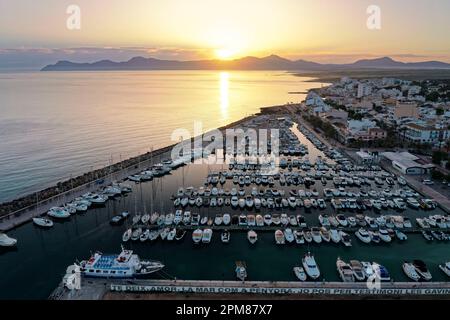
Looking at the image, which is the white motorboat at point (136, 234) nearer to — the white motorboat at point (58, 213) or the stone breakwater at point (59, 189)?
the white motorboat at point (58, 213)

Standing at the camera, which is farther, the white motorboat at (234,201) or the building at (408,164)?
the building at (408,164)

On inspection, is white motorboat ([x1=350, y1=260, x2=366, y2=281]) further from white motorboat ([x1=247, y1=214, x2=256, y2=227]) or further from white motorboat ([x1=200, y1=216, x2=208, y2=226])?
white motorboat ([x1=200, y1=216, x2=208, y2=226])

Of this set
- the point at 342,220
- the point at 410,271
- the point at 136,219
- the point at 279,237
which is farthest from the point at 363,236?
the point at 136,219

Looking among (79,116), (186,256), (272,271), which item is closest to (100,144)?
(79,116)

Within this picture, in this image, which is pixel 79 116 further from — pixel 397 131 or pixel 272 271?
pixel 272 271

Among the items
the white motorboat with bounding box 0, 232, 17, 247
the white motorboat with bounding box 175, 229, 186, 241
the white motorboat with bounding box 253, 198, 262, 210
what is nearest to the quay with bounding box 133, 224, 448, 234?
the white motorboat with bounding box 175, 229, 186, 241

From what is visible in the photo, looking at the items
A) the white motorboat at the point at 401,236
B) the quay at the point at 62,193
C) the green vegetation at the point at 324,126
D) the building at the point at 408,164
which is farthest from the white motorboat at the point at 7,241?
the green vegetation at the point at 324,126
